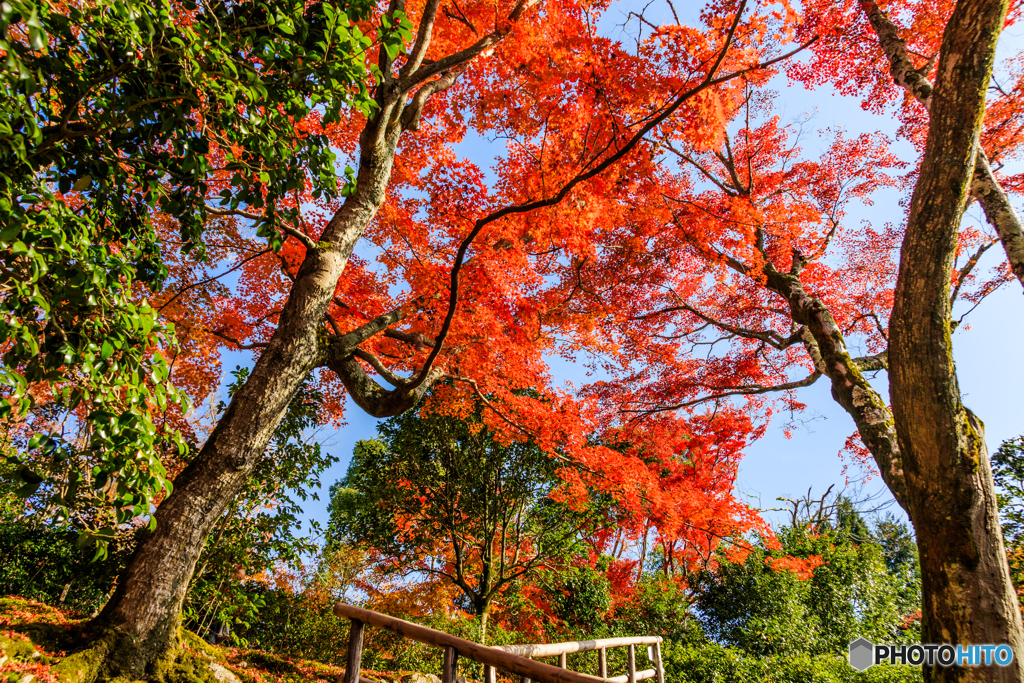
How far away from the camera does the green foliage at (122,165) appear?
157 cm

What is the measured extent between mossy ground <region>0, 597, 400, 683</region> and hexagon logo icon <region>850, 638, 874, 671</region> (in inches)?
224

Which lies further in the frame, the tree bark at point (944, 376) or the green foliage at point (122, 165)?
the tree bark at point (944, 376)

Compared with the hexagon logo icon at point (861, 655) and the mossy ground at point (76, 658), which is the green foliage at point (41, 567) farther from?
the hexagon logo icon at point (861, 655)

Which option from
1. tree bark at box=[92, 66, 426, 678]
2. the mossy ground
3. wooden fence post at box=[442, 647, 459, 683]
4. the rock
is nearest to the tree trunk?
tree bark at box=[92, 66, 426, 678]

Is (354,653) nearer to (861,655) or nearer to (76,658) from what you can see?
(76,658)

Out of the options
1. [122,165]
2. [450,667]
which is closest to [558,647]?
[450,667]

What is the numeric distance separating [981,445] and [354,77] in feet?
14.7

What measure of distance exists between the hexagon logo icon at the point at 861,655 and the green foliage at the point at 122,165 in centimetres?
701

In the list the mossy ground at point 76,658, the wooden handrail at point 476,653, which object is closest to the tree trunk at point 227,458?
the mossy ground at point 76,658

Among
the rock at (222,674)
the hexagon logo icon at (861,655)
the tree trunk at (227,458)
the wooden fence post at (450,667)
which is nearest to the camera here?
the wooden fence post at (450,667)

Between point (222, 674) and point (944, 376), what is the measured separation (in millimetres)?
5510

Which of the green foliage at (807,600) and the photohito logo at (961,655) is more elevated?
the photohito logo at (961,655)

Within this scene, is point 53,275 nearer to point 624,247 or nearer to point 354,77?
point 354,77

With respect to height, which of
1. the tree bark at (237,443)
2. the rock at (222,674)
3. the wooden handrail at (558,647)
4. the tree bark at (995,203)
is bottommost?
the rock at (222,674)
